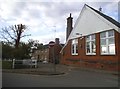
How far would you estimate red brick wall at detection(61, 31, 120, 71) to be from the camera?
87.4 feet

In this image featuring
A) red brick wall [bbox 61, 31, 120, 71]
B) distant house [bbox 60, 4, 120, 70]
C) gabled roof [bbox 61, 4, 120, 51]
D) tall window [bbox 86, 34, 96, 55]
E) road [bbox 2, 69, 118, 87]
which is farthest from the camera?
tall window [bbox 86, 34, 96, 55]

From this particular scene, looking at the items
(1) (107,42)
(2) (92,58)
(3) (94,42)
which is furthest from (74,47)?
(1) (107,42)

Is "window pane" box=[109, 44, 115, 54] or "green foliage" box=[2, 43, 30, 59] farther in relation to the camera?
"green foliage" box=[2, 43, 30, 59]

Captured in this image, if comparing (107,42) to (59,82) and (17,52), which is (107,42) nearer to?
(17,52)

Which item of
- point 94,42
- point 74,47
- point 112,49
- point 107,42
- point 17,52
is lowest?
point 17,52

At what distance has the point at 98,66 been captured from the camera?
2978 cm

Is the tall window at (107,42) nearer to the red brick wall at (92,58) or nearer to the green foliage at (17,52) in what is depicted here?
the red brick wall at (92,58)

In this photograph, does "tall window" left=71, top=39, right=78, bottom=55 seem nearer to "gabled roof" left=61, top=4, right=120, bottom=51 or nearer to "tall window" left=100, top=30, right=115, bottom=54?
"gabled roof" left=61, top=4, right=120, bottom=51

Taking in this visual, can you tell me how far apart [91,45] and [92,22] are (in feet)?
10.0

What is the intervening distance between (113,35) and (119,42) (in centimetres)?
124

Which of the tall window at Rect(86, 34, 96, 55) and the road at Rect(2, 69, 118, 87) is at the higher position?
the tall window at Rect(86, 34, 96, 55)

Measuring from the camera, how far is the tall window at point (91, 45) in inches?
1229

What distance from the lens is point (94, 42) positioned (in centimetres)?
3106

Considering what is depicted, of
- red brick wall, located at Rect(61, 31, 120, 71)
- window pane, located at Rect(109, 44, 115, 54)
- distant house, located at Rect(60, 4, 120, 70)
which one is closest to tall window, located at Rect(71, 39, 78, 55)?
distant house, located at Rect(60, 4, 120, 70)
